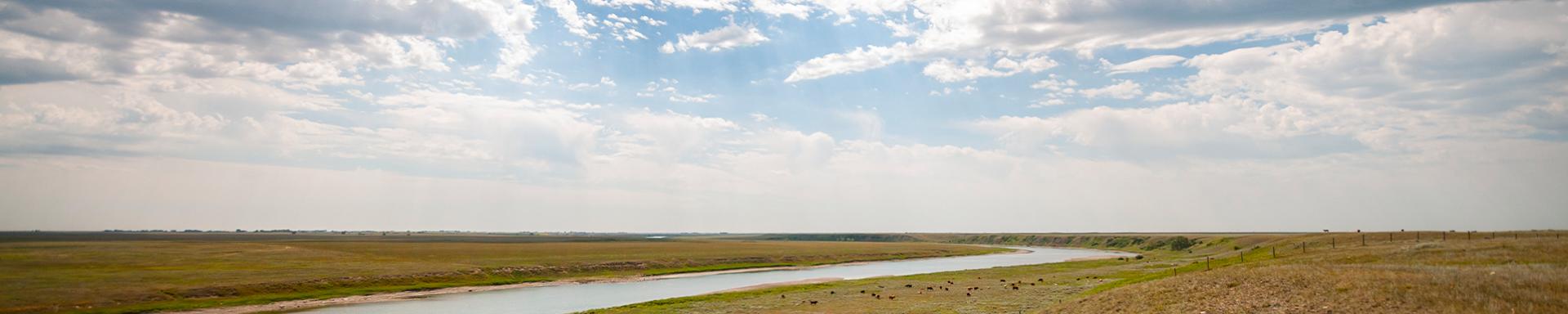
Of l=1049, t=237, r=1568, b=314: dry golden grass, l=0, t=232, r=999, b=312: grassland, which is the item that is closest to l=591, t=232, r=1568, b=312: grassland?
l=1049, t=237, r=1568, b=314: dry golden grass

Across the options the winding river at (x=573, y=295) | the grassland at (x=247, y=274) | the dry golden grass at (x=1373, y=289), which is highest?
the dry golden grass at (x=1373, y=289)

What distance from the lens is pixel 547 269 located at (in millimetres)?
70188

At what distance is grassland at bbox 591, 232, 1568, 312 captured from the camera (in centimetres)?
2269

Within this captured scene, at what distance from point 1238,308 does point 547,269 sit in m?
58.2

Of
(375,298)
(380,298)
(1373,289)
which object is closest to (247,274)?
(375,298)

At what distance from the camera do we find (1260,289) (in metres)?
27.9

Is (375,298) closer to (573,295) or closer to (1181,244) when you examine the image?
(573,295)

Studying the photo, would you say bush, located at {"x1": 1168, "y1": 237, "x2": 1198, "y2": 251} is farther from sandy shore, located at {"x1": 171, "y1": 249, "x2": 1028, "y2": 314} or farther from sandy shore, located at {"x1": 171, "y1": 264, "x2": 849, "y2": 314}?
sandy shore, located at {"x1": 171, "y1": 264, "x2": 849, "y2": 314}

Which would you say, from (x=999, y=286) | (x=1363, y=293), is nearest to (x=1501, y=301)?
(x=1363, y=293)

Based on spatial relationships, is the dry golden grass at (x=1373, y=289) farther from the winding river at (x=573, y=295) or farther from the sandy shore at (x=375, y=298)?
the sandy shore at (x=375, y=298)

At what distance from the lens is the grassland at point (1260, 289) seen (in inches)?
893

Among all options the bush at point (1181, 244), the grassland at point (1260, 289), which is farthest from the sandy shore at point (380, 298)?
the bush at point (1181, 244)

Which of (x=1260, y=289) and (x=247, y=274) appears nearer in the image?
(x=1260, y=289)

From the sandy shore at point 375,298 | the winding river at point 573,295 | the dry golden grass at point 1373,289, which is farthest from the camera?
the winding river at point 573,295
